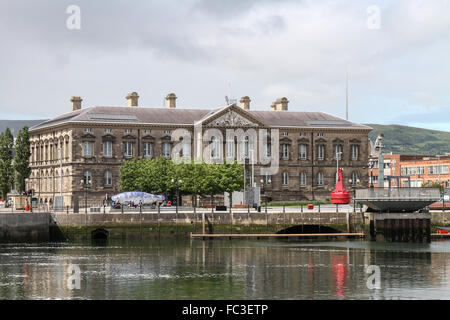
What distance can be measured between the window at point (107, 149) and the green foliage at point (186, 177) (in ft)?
28.5

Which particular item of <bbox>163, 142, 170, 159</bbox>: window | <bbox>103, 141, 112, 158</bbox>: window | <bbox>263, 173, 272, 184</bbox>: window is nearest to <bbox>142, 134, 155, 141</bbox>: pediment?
<bbox>163, 142, 170, 159</bbox>: window

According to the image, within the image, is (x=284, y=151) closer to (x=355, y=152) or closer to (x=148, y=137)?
(x=355, y=152)

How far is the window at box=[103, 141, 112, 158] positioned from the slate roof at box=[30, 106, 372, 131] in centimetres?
352

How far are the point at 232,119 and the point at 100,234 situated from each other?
5271 cm

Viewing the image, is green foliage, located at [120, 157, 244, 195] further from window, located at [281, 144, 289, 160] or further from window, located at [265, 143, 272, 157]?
window, located at [281, 144, 289, 160]

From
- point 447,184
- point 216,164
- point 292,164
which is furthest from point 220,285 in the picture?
point 447,184

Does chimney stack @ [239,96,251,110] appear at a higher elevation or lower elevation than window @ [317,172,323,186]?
higher

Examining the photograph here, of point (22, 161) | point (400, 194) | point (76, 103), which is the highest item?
point (76, 103)

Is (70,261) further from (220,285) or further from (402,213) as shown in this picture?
(402,213)

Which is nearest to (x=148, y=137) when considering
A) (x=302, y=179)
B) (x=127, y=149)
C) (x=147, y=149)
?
(x=147, y=149)

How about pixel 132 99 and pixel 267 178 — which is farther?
pixel 267 178

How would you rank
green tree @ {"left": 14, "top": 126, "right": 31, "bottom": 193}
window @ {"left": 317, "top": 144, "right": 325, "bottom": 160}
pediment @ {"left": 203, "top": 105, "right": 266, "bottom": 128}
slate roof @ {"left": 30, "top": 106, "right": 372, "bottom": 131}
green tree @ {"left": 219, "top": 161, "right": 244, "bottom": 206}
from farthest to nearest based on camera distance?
window @ {"left": 317, "top": 144, "right": 325, "bottom": 160}
pediment @ {"left": 203, "top": 105, "right": 266, "bottom": 128}
slate roof @ {"left": 30, "top": 106, "right": 372, "bottom": 131}
green tree @ {"left": 14, "top": 126, "right": 31, "bottom": 193}
green tree @ {"left": 219, "top": 161, "right": 244, "bottom": 206}

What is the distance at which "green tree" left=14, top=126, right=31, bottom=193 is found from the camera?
438 ft

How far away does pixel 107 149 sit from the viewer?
456 feet
